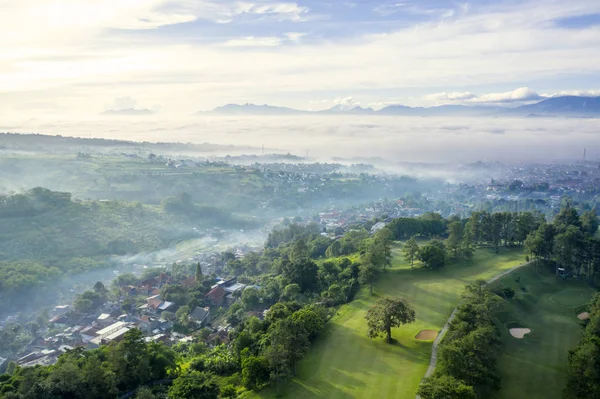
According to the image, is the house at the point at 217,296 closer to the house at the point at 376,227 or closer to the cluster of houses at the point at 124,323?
the cluster of houses at the point at 124,323

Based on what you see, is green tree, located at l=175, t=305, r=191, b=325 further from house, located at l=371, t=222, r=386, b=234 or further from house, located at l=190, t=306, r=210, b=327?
house, located at l=371, t=222, r=386, b=234

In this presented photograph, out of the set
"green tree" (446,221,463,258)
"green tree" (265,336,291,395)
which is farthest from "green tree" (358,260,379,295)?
"green tree" (265,336,291,395)

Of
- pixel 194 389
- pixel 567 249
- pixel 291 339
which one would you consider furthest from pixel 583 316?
pixel 194 389

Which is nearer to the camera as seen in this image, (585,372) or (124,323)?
(585,372)

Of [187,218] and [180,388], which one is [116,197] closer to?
[187,218]

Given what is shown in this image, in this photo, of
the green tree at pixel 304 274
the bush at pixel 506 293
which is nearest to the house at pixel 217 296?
the green tree at pixel 304 274

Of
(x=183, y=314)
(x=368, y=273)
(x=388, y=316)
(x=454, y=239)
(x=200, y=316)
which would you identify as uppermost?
(x=454, y=239)

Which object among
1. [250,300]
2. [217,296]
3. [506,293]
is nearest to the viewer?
[506,293]

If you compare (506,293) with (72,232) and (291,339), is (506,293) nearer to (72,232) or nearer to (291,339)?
(291,339)
